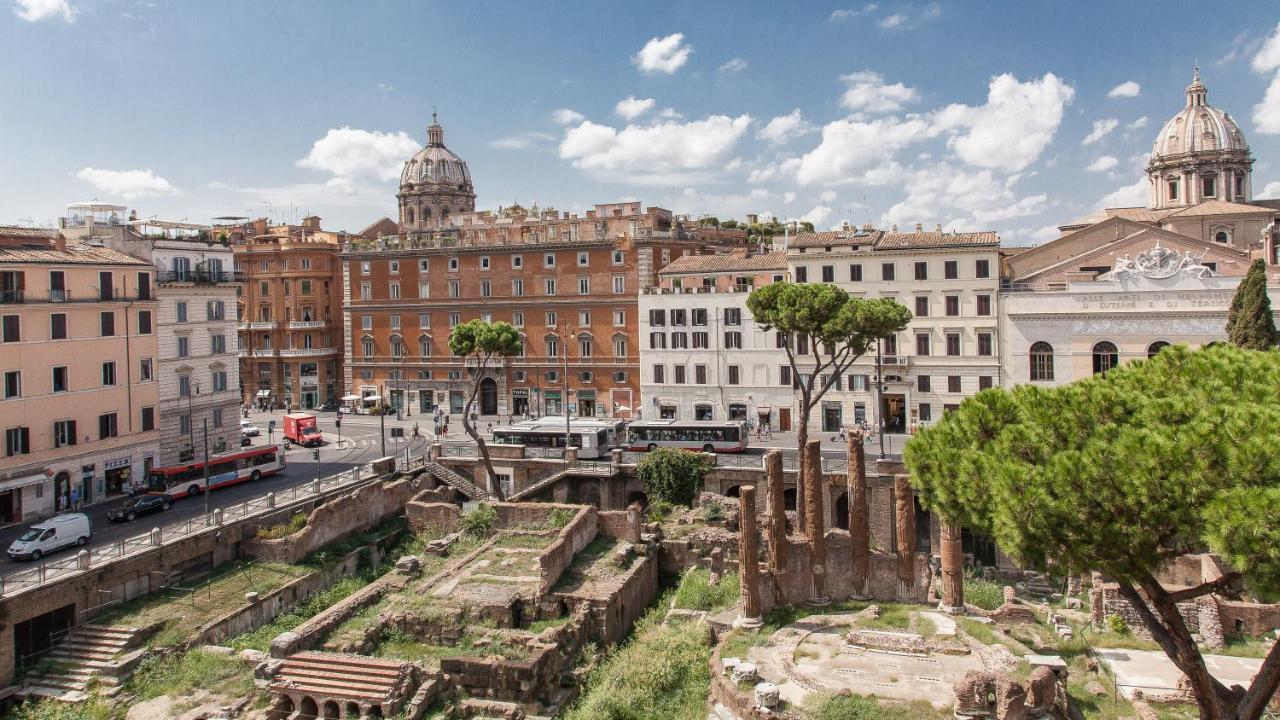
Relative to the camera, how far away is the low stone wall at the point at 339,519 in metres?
32.3

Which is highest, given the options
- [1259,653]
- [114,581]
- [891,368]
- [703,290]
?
[703,290]

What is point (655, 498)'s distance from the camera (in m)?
40.5

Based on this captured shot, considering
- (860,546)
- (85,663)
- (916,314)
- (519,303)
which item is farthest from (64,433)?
(916,314)

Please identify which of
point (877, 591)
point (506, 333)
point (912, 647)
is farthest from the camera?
point (506, 333)

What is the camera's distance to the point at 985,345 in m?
50.5

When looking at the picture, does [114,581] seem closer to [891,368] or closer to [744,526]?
[744,526]

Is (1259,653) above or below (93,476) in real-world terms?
below

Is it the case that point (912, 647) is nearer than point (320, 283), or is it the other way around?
point (912, 647)

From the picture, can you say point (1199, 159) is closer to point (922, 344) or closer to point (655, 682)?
point (922, 344)


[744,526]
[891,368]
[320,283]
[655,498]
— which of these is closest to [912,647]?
[744,526]

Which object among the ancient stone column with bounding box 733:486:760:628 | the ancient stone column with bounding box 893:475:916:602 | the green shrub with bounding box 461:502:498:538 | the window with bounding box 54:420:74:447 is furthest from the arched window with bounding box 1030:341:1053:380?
the window with bounding box 54:420:74:447

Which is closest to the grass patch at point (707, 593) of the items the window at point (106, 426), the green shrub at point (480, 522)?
the green shrub at point (480, 522)

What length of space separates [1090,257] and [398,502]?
39.7 m

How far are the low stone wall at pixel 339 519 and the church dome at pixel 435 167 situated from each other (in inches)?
2180
